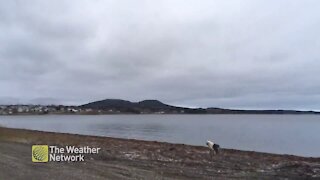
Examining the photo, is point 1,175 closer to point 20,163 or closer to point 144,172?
point 20,163

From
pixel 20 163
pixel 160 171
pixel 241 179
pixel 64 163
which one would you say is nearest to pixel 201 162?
pixel 160 171

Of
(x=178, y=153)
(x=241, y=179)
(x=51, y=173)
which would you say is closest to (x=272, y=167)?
(x=241, y=179)

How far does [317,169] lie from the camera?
588 inches

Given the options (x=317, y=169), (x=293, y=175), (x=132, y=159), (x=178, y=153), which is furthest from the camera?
(x=178, y=153)

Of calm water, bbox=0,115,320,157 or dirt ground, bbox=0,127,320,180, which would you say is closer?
dirt ground, bbox=0,127,320,180

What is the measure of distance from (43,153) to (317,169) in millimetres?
13025

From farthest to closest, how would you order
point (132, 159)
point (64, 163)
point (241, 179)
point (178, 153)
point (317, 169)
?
point (178, 153) → point (132, 159) → point (64, 163) → point (317, 169) → point (241, 179)

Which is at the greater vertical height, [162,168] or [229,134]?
[162,168]

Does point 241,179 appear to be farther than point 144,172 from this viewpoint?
No

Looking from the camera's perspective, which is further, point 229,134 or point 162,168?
point 229,134

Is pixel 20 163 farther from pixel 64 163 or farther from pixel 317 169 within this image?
pixel 317 169

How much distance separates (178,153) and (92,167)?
6114mm

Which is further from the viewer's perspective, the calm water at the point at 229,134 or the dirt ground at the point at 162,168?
the calm water at the point at 229,134

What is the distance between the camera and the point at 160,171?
1450cm
